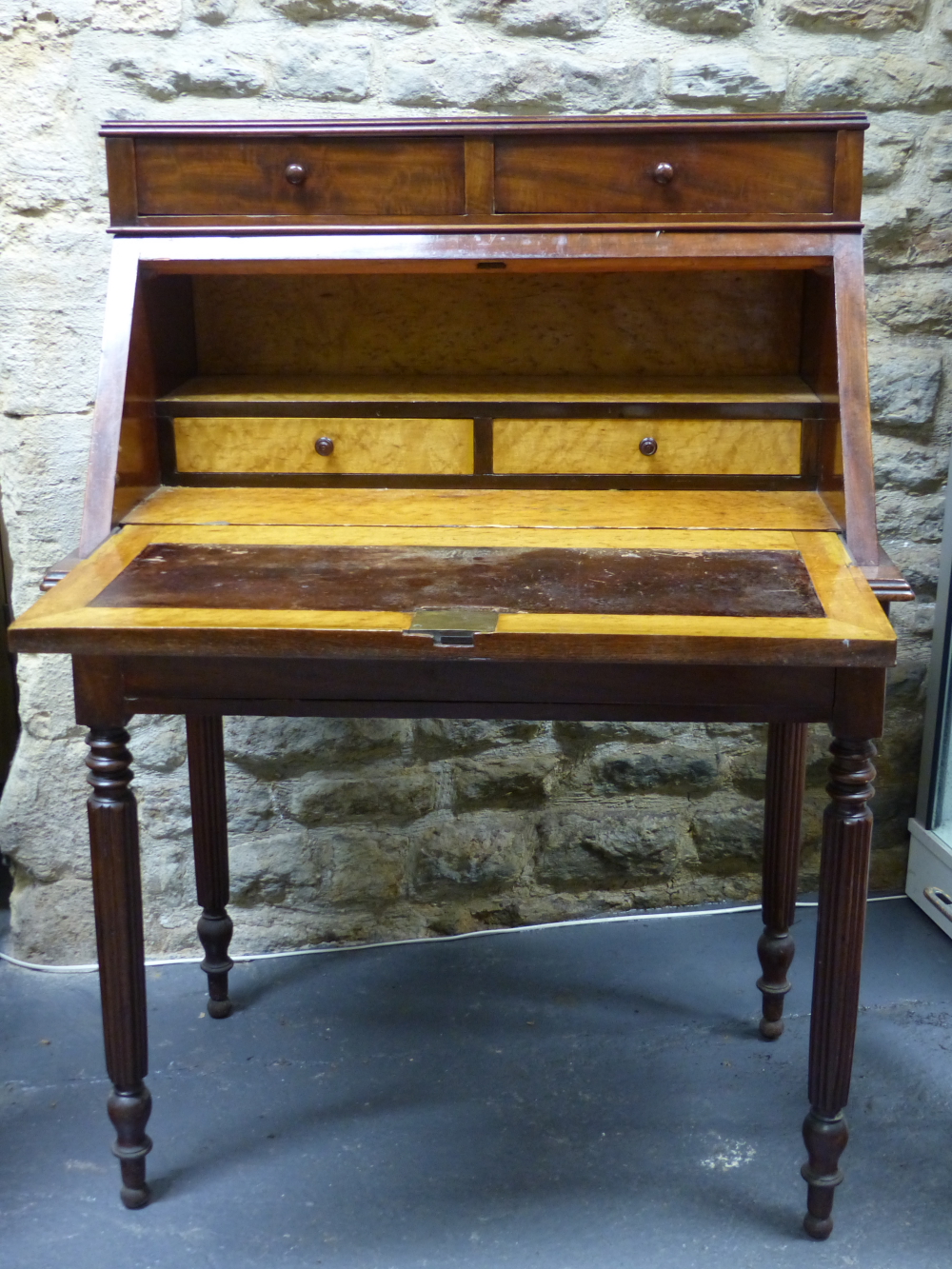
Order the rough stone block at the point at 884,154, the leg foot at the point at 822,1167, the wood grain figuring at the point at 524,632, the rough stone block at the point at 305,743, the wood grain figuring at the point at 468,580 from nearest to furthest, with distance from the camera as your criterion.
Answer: the wood grain figuring at the point at 524,632
the wood grain figuring at the point at 468,580
the leg foot at the point at 822,1167
the rough stone block at the point at 884,154
the rough stone block at the point at 305,743

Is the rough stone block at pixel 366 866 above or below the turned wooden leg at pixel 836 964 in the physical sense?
below

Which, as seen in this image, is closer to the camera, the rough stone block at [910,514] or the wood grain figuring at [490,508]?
the wood grain figuring at [490,508]

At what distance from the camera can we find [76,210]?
2.46 meters

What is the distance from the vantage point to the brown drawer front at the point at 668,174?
204 centimetres

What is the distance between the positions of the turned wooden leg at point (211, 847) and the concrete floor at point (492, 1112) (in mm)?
104

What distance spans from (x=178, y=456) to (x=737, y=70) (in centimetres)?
130

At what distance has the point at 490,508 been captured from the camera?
2143 mm

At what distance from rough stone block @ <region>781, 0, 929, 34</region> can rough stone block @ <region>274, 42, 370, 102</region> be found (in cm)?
81

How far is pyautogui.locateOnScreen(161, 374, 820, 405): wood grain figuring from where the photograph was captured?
7.25ft

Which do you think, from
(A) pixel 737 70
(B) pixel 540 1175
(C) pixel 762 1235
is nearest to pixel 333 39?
(A) pixel 737 70

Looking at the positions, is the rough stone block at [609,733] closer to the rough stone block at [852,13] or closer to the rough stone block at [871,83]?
the rough stone block at [871,83]

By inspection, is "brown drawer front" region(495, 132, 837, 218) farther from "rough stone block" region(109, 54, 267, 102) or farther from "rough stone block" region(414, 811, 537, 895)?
"rough stone block" region(414, 811, 537, 895)

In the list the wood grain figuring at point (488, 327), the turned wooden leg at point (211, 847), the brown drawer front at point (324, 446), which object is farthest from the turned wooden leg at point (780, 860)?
the turned wooden leg at point (211, 847)

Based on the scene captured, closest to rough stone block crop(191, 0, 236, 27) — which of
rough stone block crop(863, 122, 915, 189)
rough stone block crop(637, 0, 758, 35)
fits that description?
rough stone block crop(637, 0, 758, 35)
